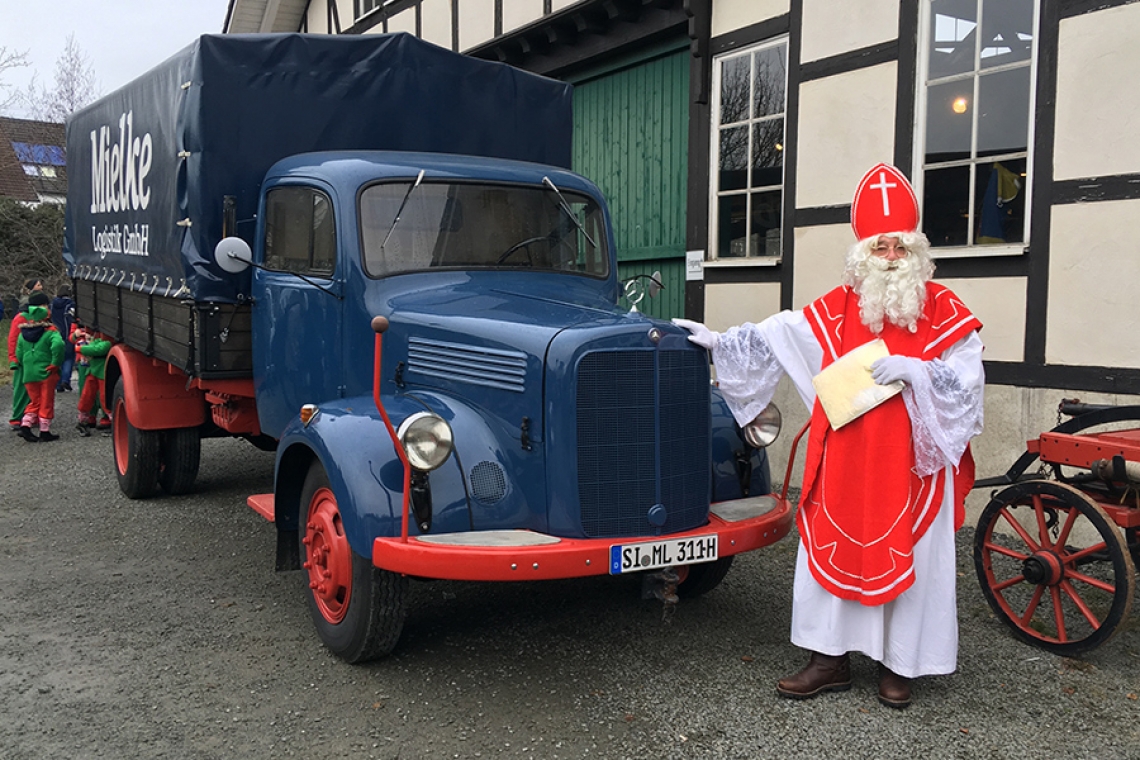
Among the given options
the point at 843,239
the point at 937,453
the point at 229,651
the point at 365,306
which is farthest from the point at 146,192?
the point at 937,453

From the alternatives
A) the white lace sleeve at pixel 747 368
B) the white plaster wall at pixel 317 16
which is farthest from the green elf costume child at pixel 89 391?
the white lace sleeve at pixel 747 368

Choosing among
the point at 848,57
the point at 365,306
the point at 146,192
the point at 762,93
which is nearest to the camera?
the point at 365,306

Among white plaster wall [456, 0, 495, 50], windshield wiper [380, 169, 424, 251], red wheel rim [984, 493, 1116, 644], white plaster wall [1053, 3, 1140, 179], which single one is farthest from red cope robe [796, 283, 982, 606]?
white plaster wall [456, 0, 495, 50]

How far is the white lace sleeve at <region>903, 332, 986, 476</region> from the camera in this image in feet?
11.3

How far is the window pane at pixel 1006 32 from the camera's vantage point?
604 cm

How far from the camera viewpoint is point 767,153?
7.96 meters

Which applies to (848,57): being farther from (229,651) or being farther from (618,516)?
(229,651)

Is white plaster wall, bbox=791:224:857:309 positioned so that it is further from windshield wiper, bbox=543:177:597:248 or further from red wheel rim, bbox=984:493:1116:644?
red wheel rim, bbox=984:493:1116:644

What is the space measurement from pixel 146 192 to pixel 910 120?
525cm

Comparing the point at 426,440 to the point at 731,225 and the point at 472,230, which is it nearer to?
the point at 472,230

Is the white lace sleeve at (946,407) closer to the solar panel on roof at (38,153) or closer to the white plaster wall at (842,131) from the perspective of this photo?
the white plaster wall at (842,131)

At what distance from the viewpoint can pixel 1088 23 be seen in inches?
221

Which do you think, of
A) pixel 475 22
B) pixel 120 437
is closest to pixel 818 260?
pixel 120 437

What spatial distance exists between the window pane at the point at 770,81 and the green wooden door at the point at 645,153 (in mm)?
993
